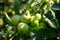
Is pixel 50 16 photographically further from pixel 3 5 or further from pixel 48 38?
pixel 3 5

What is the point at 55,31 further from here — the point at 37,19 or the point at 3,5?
the point at 3,5

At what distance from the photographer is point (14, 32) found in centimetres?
64

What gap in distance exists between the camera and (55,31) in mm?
626

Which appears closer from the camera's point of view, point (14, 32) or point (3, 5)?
point (14, 32)

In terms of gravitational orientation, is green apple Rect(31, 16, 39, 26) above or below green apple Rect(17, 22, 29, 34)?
above

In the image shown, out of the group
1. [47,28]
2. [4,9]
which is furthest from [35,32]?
[4,9]

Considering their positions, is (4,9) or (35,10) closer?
(35,10)

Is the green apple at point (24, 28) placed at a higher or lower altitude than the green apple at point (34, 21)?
lower

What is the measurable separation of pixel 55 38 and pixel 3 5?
3.91ft

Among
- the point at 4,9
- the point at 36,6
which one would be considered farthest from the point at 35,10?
the point at 4,9

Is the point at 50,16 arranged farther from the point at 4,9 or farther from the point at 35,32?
the point at 4,9

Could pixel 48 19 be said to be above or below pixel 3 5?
above

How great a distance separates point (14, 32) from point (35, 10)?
10cm

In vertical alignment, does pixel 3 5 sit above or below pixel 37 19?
below
